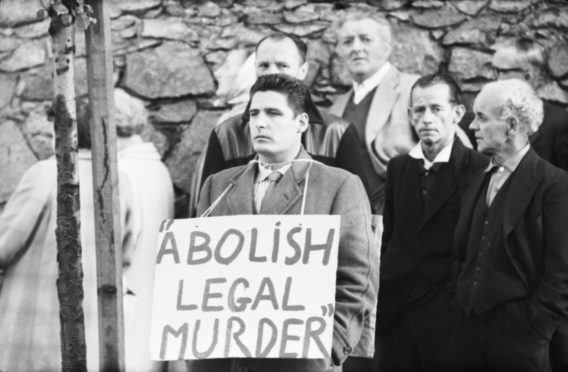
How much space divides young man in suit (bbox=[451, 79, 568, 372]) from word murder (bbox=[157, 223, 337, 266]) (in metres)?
1.26

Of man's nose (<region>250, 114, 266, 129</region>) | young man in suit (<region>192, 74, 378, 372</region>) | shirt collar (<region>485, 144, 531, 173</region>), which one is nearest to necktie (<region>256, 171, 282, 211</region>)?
young man in suit (<region>192, 74, 378, 372</region>)

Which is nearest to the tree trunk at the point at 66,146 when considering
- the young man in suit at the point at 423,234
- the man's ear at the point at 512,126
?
the young man in suit at the point at 423,234

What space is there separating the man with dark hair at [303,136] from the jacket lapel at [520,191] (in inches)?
29.2

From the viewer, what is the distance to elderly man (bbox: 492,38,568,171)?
261 inches

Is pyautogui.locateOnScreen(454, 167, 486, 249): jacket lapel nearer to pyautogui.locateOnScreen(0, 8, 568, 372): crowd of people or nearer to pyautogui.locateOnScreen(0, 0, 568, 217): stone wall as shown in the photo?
pyautogui.locateOnScreen(0, 8, 568, 372): crowd of people

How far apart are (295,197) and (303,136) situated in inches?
52.4

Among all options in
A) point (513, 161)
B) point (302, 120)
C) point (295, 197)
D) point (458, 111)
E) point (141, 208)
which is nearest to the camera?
point (295, 197)

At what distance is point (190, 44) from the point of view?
807 centimetres

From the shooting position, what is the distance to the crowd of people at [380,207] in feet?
Answer: 16.5

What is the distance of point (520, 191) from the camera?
5.73 metres

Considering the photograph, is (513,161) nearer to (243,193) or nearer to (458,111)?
(458,111)

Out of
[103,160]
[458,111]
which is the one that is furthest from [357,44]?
[103,160]

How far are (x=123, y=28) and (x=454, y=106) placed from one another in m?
2.57

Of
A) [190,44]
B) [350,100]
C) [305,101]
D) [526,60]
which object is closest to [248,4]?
[190,44]
